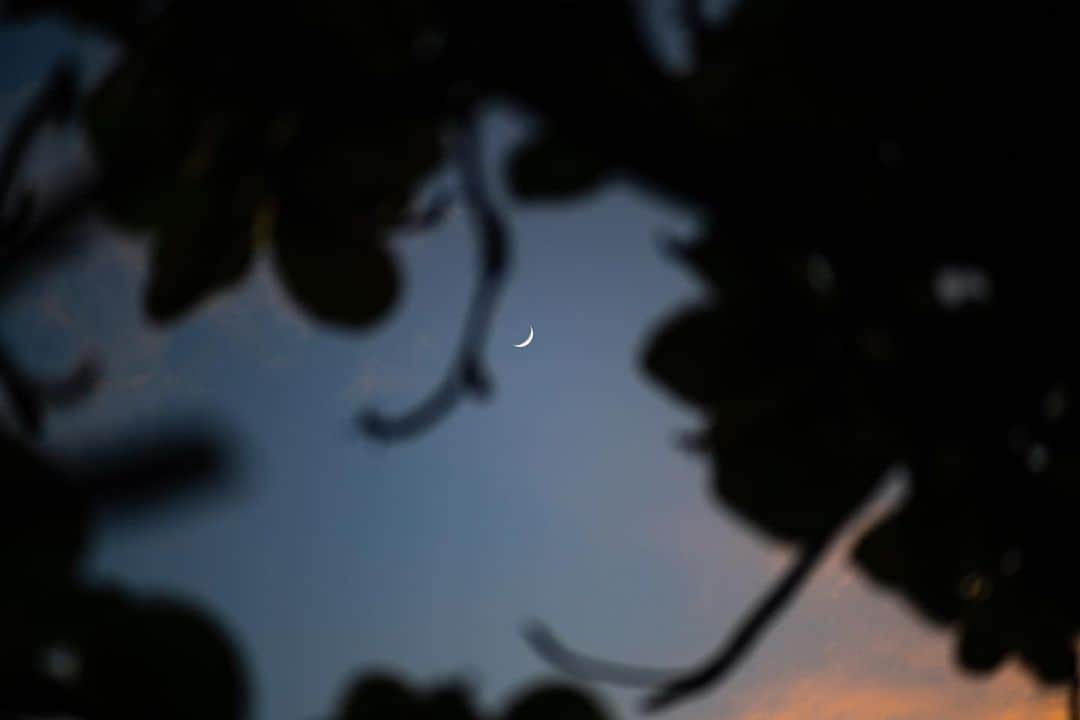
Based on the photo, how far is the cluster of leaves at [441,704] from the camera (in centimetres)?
51

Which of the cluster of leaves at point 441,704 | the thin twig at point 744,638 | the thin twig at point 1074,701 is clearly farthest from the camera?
the thin twig at point 1074,701

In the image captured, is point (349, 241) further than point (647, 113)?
Yes

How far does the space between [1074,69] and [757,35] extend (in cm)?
25

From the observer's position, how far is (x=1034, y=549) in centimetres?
99

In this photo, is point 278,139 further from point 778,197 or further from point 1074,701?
point 1074,701

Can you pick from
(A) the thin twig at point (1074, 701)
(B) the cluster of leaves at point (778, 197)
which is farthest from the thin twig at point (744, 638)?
(A) the thin twig at point (1074, 701)

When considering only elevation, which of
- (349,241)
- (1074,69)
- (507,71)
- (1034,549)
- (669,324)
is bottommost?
(1034,549)

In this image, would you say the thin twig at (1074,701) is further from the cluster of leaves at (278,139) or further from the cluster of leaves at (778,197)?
the cluster of leaves at (278,139)

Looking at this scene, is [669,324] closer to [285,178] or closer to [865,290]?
[865,290]

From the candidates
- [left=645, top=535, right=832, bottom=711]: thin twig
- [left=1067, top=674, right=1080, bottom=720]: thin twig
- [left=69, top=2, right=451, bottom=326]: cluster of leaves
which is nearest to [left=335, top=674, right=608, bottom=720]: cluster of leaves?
[left=645, top=535, right=832, bottom=711]: thin twig

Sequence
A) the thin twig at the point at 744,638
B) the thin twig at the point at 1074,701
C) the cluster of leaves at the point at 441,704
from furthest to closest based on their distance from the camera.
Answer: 1. the thin twig at the point at 1074,701
2. the thin twig at the point at 744,638
3. the cluster of leaves at the point at 441,704

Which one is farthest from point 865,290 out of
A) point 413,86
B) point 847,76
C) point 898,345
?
point 413,86

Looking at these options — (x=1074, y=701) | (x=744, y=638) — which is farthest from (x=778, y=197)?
(x=1074, y=701)

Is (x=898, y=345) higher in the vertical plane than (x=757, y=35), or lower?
lower
